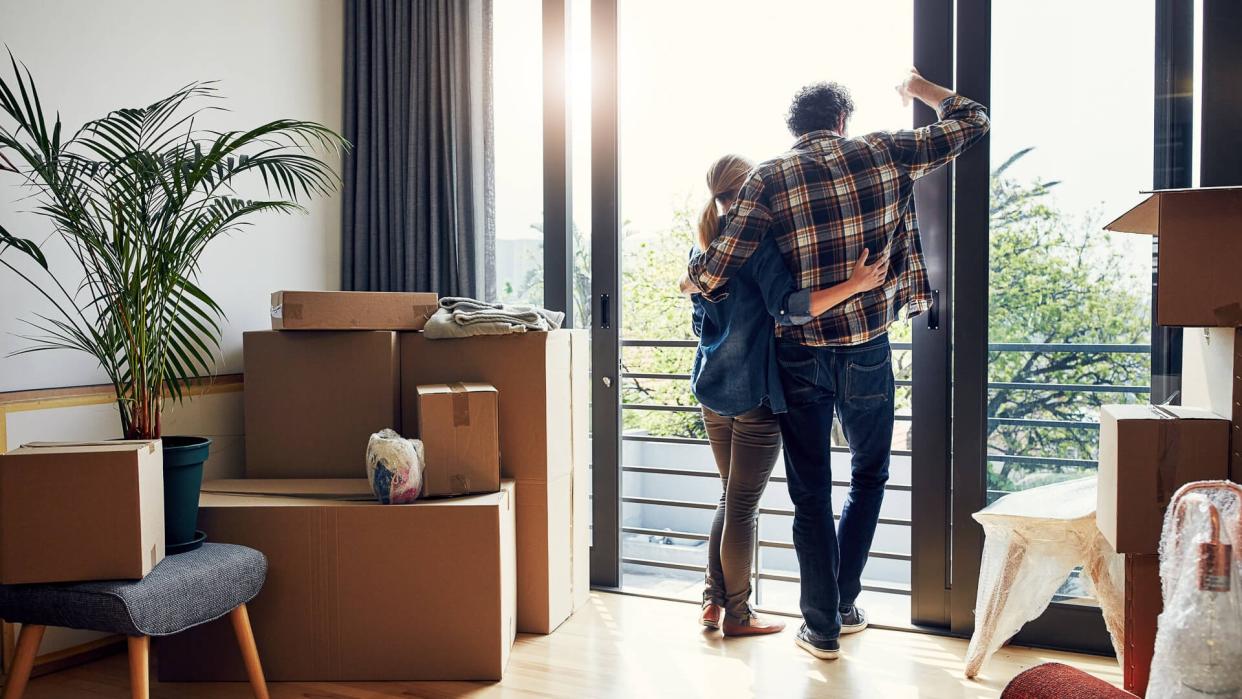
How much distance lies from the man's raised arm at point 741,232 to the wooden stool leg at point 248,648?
4.43 ft

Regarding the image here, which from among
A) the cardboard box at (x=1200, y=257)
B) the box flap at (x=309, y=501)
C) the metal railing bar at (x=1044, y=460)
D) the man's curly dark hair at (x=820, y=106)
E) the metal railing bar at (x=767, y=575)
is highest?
the man's curly dark hair at (x=820, y=106)

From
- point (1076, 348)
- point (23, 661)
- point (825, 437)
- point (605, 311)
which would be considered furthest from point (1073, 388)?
point (23, 661)

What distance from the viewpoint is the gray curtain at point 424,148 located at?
9.62 ft

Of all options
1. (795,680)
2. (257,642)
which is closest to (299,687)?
(257,642)

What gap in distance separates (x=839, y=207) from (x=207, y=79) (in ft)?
6.24

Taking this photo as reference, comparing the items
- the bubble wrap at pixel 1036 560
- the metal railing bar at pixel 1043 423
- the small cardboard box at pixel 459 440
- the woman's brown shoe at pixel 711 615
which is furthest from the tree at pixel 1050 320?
the small cardboard box at pixel 459 440

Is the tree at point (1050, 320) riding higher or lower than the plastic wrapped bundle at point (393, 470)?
higher

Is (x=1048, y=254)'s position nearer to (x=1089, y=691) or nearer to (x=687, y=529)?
(x=1089, y=691)

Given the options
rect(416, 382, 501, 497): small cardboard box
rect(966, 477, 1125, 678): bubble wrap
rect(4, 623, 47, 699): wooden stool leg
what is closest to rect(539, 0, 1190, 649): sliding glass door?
rect(966, 477, 1125, 678): bubble wrap

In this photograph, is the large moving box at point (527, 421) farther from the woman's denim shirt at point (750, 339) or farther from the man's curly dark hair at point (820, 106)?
the man's curly dark hair at point (820, 106)

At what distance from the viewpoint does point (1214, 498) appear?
4.08ft

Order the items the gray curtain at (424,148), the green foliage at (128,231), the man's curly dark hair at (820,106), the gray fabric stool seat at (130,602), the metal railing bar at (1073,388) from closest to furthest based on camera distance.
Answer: the gray fabric stool seat at (130,602) → the green foliage at (128,231) → the man's curly dark hair at (820,106) → the metal railing bar at (1073,388) → the gray curtain at (424,148)

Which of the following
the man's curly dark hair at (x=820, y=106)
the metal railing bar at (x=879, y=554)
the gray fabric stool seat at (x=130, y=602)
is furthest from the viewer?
the metal railing bar at (x=879, y=554)

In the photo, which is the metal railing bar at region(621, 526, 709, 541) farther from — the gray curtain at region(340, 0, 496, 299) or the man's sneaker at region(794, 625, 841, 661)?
the gray curtain at region(340, 0, 496, 299)
